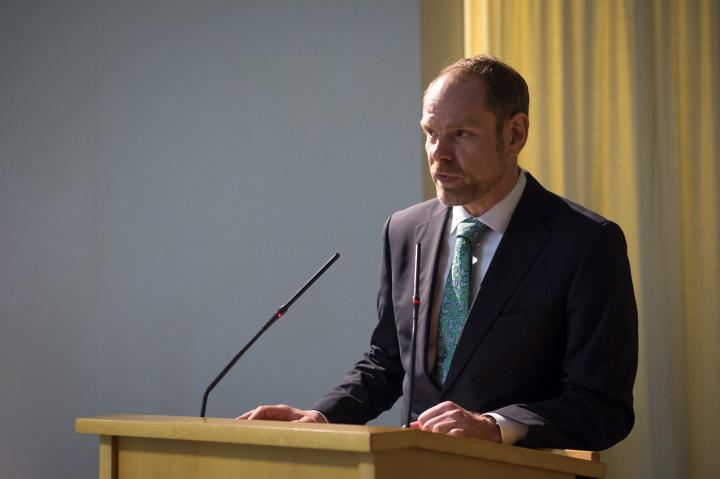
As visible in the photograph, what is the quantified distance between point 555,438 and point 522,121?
2.77ft

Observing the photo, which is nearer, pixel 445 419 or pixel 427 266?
pixel 445 419

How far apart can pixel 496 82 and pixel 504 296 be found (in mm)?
538

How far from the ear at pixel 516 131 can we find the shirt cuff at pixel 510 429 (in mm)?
771

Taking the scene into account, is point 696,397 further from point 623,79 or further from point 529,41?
point 529,41

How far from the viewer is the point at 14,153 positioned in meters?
4.61

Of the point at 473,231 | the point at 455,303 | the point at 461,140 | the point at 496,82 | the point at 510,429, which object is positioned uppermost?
the point at 496,82

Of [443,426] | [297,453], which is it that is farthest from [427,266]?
[297,453]

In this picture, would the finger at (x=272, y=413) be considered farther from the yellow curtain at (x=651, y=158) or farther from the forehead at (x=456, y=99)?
the yellow curtain at (x=651, y=158)

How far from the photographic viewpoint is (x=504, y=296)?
232 centimetres

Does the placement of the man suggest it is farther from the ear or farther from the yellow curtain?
the yellow curtain

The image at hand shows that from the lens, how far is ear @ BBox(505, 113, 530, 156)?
250cm

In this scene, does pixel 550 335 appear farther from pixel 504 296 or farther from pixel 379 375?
pixel 379 375

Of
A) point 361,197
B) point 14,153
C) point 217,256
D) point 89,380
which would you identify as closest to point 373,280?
point 361,197

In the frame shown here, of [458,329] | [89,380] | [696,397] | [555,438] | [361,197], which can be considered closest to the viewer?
Result: [555,438]
